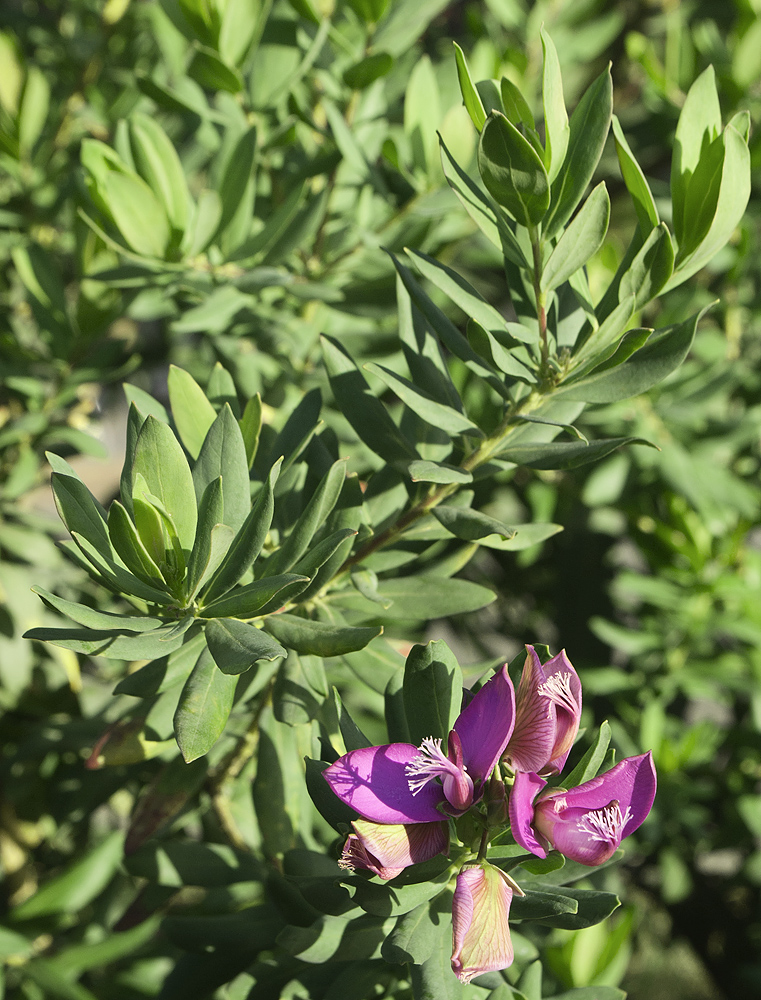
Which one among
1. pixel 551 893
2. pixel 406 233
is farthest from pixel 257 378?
pixel 551 893

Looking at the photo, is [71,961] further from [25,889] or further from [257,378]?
[257,378]

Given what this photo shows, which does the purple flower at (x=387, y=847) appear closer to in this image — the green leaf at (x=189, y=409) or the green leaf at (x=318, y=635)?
the green leaf at (x=318, y=635)

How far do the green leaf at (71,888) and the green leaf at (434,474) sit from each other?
2.37 ft

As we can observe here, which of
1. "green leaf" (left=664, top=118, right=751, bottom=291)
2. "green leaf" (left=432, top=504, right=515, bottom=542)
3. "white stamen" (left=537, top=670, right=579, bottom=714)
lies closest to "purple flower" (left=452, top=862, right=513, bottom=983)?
"white stamen" (left=537, top=670, right=579, bottom=714)

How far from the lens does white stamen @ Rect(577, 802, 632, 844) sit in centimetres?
46

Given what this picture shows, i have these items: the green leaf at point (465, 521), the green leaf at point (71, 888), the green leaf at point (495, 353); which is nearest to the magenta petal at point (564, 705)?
the green leaf at point (465, 521)

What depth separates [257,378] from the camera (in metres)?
1.03

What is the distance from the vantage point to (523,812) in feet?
1.55

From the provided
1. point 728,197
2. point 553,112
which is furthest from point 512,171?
point 728,197

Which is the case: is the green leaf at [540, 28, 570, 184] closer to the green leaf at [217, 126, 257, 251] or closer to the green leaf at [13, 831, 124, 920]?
the green leaf at [217, 126, 257, 251]

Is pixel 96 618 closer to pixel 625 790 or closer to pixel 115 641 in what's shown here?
pixel 115 641

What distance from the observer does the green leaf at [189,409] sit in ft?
2.05

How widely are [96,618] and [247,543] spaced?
0.11m

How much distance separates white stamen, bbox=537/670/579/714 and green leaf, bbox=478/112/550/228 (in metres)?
0.31
